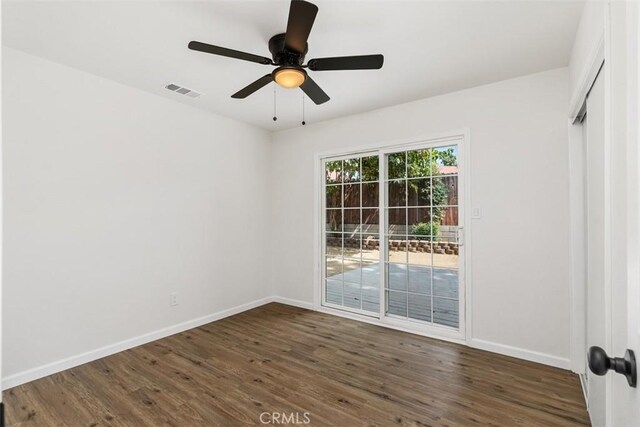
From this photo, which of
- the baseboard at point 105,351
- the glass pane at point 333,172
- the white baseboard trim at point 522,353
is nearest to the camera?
the baseboard at point 105,351

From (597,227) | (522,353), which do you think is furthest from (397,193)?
(597,227)

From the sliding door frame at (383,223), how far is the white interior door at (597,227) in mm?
1164

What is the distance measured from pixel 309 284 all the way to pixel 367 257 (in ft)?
3.05

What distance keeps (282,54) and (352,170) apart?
7.22ft

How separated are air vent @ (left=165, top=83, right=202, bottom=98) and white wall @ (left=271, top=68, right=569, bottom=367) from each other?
2.26 metres

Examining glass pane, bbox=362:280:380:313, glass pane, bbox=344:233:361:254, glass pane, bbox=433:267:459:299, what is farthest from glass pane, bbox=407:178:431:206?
glass pane, bbox=362:280:380:313

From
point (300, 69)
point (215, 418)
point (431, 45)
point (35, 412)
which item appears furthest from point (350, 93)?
point (35, 412)

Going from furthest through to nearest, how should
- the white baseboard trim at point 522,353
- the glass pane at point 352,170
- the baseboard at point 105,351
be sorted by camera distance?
1. the glass pane at point 352,170
2. the white baseboard trim at point 522,353
3. the baseboard at point 105,351

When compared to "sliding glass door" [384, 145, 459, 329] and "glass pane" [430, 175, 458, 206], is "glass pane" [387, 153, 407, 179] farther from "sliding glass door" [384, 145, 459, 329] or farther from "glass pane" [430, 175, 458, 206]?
"glass pane" [430, 175, 458, 206]

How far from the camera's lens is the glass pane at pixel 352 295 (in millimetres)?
4215

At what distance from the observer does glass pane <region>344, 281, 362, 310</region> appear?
421cm

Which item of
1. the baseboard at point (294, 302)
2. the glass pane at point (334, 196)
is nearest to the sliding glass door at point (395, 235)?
the glass pane at point (334, 196)

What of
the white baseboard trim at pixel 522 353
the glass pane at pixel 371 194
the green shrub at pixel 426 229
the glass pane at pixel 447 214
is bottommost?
the white baseboard trim at pixel 522 353

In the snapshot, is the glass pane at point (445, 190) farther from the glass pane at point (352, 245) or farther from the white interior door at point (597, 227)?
→ the white interior door at point (597, 227)
